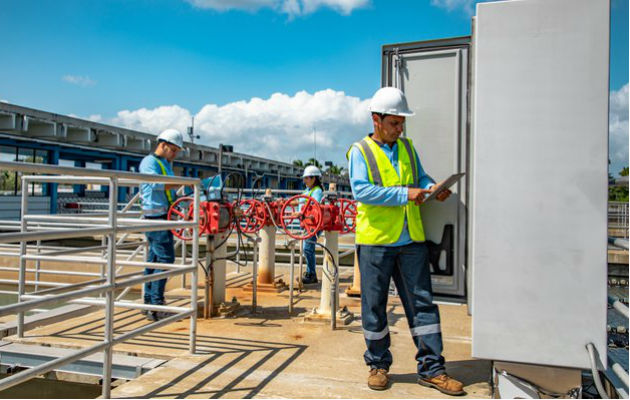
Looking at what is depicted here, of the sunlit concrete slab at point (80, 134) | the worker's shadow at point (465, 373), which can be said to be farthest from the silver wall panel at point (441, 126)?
the sunlit concrete slab at point (80, 134)

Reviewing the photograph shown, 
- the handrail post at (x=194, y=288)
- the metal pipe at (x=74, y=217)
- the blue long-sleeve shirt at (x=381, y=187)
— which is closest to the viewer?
the blue long-sleeve shirt at (x=381, y=187)

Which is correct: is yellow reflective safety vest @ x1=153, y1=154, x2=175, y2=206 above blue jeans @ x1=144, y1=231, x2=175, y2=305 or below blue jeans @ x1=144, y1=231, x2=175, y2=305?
above

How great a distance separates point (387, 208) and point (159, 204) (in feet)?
8.86

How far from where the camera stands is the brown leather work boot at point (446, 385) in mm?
2926

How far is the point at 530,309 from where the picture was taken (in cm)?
252

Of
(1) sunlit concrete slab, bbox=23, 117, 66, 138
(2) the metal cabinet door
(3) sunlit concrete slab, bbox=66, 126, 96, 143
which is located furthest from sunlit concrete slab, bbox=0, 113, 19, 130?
(2) the metal cabinet door

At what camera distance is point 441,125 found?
336 centimetres

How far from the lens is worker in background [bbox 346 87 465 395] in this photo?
306 cm

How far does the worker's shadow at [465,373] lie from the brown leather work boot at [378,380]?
158mm

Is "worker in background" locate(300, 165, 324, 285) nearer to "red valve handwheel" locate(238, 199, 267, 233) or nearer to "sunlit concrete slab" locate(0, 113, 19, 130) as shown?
"red valve handwheel" locate(238, 199, 267, 233)

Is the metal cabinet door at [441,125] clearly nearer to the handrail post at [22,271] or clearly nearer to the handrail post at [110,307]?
the handrail post at [110,307]

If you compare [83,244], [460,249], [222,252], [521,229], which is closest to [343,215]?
[222,252]

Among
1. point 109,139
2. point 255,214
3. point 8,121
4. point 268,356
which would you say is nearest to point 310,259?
point 255,214

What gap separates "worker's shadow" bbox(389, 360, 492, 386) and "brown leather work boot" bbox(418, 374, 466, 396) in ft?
0.56
